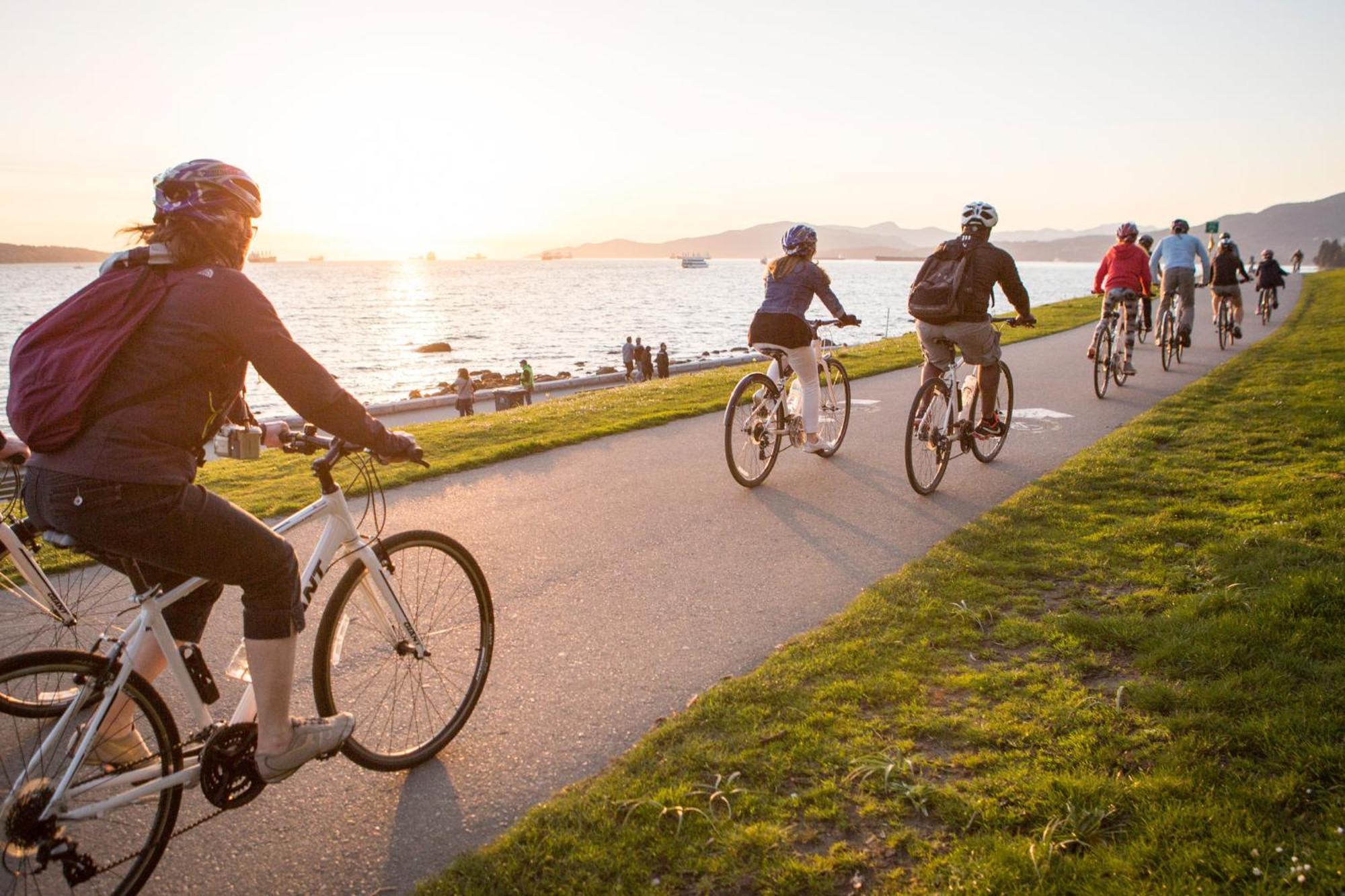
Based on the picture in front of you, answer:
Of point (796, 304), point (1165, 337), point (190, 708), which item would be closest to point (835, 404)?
point (796, 304)

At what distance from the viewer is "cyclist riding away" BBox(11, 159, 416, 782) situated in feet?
8.28

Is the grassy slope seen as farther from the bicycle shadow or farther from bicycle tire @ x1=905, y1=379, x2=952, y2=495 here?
the bicycle shadow

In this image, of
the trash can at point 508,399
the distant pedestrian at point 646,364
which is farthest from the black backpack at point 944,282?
the distant pedestrian at point 646,364

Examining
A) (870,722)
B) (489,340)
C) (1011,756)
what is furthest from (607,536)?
(489,340)

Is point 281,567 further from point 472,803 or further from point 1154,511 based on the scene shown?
point 1154,511

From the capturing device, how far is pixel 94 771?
8.68ft

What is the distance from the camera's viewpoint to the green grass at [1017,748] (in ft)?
9.25

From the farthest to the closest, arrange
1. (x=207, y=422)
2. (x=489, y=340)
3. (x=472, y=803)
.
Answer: (x=489, y=340) < (x=472, y=803) < (x=207, y=422)

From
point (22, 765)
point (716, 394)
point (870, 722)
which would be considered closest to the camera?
point (22, 765)

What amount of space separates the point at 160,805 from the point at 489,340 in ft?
265

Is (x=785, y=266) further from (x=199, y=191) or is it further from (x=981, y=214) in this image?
(x=199, y=191)

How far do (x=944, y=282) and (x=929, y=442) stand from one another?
4.38 feet

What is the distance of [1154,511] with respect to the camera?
21.8ft

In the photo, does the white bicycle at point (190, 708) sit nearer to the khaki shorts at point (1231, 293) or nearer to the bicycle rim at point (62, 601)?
the bicycle rim at point (62, 601)
